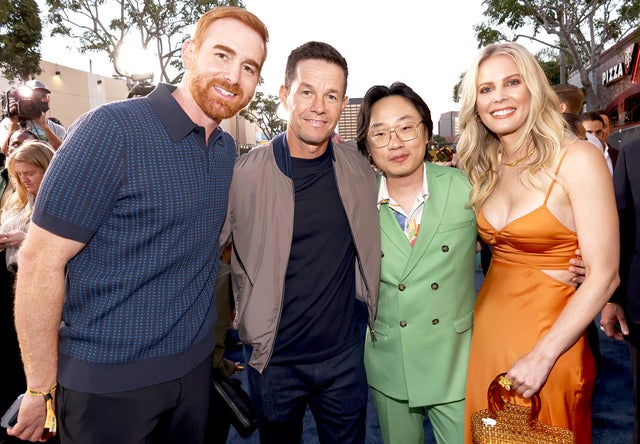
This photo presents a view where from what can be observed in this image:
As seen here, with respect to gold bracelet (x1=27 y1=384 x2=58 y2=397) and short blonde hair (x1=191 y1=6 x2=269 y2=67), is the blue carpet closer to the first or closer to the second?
gold bracelet (x1=27 y1=384 x2=58 y2=397)

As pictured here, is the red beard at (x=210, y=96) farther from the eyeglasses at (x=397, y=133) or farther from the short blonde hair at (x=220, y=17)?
the eyeglasses at (x=397, y=133)

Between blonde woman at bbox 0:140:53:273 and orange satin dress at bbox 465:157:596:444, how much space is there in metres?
3.61

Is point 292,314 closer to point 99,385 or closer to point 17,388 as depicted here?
point 99,385

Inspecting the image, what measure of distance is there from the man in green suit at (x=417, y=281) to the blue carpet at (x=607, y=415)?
5.22 feet

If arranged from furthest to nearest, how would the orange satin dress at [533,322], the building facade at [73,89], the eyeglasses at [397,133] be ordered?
the building facade at [73,89], the eyeglasses at [397,133], the orange satin dress at [533,322]

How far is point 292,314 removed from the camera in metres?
2.34

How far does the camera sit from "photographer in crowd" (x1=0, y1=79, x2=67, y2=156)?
505 centimetres

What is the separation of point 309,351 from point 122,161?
4.54 feet

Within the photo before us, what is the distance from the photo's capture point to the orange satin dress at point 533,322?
6.61ft

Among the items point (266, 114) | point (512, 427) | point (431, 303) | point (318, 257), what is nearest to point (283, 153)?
point (318, 257)

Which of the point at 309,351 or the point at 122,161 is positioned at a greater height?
the point at 122,161

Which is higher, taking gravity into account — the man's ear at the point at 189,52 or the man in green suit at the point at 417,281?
the man's ear at the point at 189,52

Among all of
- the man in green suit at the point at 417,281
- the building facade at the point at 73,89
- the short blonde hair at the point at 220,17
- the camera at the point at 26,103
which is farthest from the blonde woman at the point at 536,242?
the building facade at the point at 73,89

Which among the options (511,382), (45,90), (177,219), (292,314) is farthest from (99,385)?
(45,90)
